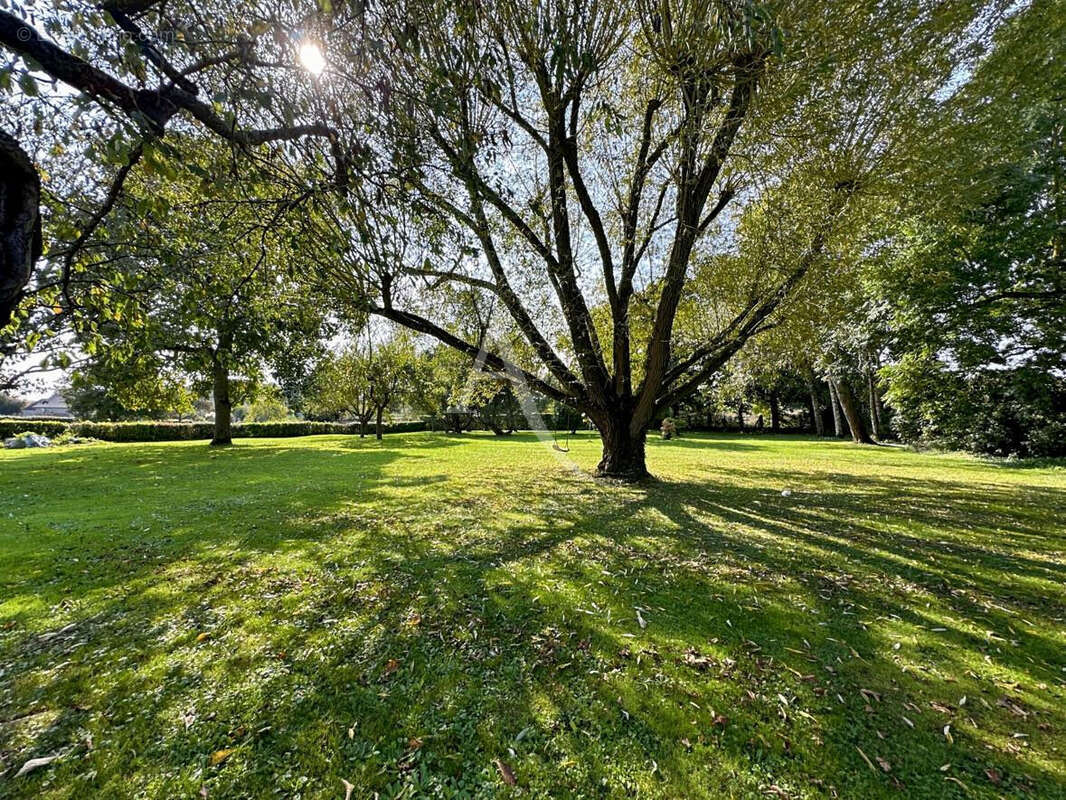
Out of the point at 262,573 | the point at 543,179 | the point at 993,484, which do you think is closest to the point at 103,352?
the point at 262,573

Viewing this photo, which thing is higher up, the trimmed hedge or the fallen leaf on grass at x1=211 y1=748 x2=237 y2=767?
the trimmed hedge

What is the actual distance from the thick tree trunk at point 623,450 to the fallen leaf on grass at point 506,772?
841 centimetres

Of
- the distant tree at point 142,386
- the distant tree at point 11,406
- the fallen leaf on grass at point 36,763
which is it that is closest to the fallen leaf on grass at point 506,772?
the fallen leaf on grass at point 36,763

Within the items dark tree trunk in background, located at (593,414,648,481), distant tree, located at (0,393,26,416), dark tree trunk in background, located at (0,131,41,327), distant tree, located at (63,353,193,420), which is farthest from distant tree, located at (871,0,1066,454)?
distant tree, located at (0,393,26,416)

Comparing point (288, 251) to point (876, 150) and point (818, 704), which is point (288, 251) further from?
point (876, 150)

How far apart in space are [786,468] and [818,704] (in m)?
→ 12.7

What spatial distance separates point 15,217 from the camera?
241 centimetres

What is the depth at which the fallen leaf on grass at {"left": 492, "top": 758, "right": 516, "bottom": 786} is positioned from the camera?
1919 millimetres

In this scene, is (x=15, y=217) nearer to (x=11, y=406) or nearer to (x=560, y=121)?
(x=560, y=121)

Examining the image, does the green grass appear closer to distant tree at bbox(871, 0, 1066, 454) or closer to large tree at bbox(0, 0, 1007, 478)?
large tree at bbox(0, 0, 1007, 478)

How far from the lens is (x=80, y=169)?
489 cm

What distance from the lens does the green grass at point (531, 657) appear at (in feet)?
6.47

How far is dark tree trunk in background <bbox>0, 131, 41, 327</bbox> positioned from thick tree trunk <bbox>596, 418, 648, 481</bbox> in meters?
9.18

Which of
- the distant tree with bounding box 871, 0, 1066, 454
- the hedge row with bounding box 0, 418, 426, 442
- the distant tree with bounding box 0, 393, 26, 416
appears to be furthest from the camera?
the distant tree with bounding box 0, 393, 26, 416
